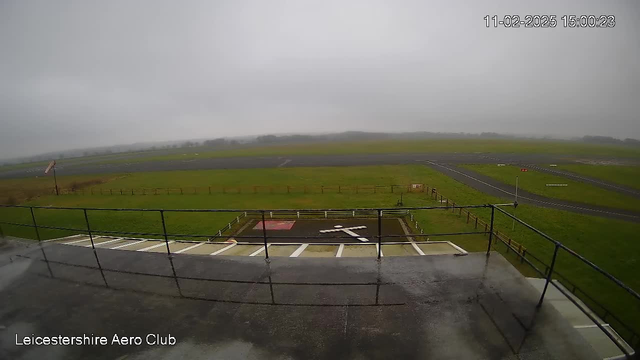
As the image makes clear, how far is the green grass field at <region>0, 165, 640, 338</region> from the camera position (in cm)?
1362

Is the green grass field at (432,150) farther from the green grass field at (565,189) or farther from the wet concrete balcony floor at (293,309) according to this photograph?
the wet concrete balcony floor at (293,309)

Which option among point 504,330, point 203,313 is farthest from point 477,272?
point 203,313

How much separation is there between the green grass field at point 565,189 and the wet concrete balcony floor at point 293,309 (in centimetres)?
3429

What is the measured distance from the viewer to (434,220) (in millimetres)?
20312

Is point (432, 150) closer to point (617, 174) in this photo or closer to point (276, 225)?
point (617, 174)

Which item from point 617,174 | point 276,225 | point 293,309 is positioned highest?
point 293,309

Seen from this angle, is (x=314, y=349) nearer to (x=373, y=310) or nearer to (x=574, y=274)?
(x=373, y=310)

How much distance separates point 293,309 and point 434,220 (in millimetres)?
19114

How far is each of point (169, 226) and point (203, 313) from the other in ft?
65.6

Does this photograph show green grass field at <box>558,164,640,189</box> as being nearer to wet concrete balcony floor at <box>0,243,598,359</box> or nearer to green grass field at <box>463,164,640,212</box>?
green grass field at <box>463,164,640,212</box>

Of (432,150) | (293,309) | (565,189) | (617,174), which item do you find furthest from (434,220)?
(432,150)

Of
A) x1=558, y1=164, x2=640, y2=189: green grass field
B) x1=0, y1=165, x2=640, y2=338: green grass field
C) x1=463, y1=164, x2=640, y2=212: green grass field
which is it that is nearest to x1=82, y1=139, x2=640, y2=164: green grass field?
x1=558, y1=164, x2=640, y2=189: green grass field

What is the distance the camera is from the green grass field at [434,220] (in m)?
13.6

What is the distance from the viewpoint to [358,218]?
67.6 feet
